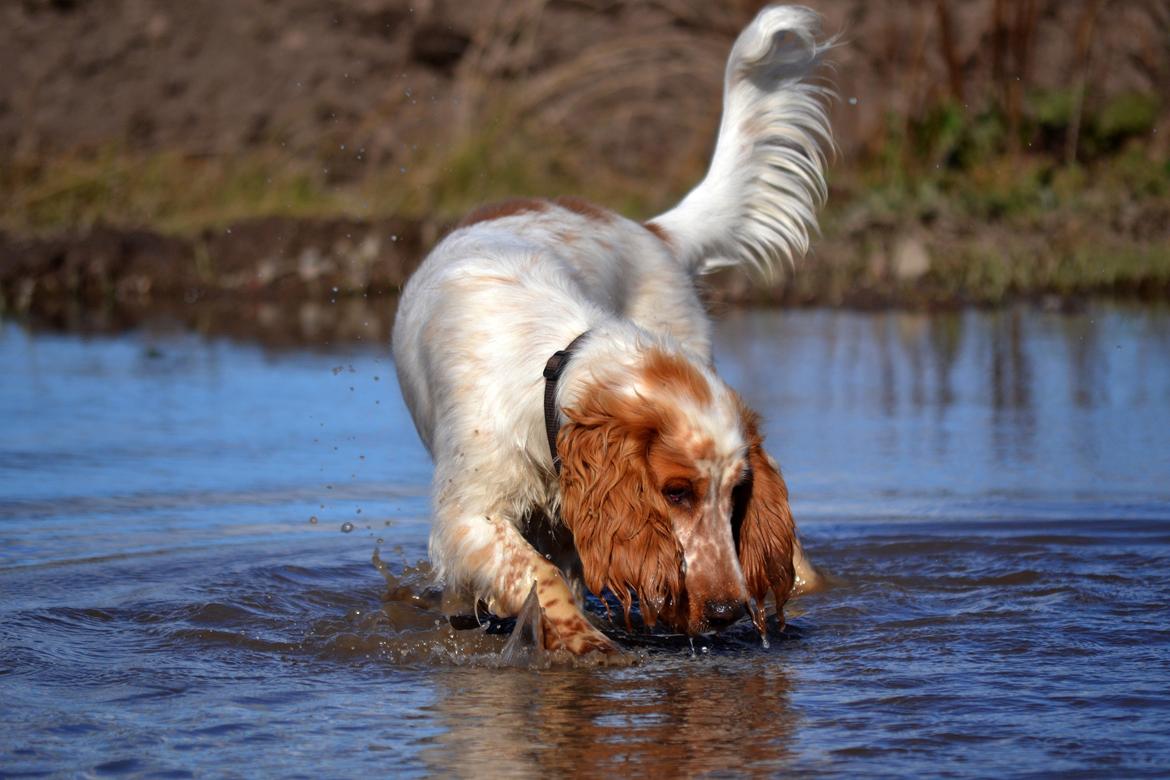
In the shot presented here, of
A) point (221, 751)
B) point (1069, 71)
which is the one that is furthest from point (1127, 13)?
point (221, 751)

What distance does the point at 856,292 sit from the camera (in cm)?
1051

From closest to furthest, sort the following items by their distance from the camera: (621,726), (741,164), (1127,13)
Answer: (621,726)
(741,164)
(1127,13)

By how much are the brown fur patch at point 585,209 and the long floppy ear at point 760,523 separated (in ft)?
4.90

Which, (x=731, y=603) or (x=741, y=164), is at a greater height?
(x=741, y=164)

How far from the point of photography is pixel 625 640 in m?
4.25

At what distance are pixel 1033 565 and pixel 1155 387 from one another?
294cm

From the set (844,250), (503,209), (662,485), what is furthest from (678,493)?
(844,250)

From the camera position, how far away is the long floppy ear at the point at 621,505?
368cm

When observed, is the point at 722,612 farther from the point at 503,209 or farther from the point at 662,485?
the point at 503,209

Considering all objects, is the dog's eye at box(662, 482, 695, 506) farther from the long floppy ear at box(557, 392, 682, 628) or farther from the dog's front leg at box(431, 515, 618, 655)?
the dog's front leg at box(431, 515, 618, 655)

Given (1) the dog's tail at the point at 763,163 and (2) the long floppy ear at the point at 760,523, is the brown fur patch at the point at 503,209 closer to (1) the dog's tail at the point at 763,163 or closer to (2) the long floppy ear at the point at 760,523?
(1) the dog's tail at the point at 763,163

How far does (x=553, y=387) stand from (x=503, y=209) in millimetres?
1466

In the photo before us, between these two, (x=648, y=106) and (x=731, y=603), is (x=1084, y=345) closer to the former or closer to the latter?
(x=731, y=603)

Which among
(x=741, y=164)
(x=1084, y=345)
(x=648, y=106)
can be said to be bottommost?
(x=1084, y=345)
